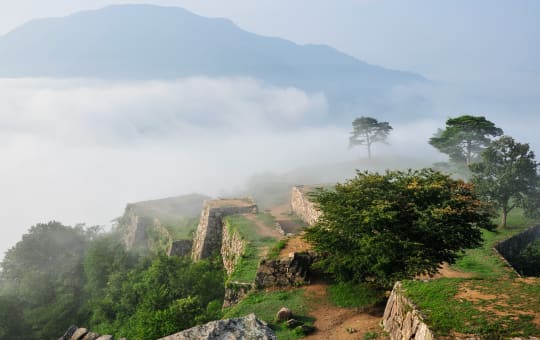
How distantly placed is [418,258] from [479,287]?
2.11m

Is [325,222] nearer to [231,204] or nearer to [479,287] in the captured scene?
[479,287]

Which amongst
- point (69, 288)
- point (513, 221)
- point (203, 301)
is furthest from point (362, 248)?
point (69, 288)

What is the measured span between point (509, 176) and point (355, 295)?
19.1 m

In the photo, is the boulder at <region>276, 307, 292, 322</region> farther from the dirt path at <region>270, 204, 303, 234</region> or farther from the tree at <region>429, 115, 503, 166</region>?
the tree at <region>429, 115, 503, 166</region>

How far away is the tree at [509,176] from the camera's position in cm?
2822

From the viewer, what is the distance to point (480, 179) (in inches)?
1142

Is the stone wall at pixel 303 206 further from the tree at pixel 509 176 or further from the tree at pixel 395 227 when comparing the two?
the tree at pixel 395 227

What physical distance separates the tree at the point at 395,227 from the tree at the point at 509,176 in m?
15.4

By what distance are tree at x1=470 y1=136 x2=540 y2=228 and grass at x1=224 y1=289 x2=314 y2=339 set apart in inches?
765

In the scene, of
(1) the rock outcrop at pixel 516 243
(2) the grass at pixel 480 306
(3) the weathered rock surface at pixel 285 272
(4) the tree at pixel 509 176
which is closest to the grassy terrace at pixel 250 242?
(3) the weathered rock surface at pixel 285 272

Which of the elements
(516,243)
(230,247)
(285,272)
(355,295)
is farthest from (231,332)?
(516,243)

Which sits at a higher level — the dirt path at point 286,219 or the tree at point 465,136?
the tree at point 465,136

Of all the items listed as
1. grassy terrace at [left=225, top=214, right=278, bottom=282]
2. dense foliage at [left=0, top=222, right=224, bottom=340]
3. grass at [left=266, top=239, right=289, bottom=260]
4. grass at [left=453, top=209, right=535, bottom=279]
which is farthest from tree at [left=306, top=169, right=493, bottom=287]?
dense foliage at [left=0, top=222, right=224, bottom=340]

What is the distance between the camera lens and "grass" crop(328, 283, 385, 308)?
51.2ft
